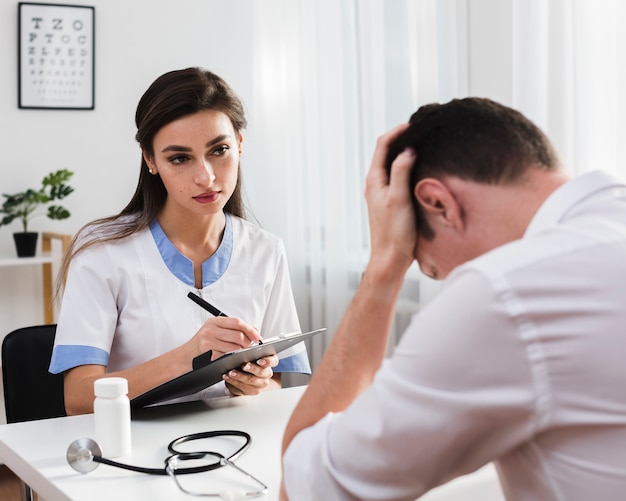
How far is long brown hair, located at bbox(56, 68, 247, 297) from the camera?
196 centimetres

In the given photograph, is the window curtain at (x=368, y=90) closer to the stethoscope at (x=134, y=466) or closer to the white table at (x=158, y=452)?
the white table at (x=158, y=452)

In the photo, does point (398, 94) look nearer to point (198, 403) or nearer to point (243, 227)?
point (243, 227)

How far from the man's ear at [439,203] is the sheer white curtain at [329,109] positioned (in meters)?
1.69

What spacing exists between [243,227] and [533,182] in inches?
52.8

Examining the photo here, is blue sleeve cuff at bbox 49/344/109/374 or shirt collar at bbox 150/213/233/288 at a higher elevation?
shirt collar at bbox 150/213/233/288

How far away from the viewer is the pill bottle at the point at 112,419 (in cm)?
140

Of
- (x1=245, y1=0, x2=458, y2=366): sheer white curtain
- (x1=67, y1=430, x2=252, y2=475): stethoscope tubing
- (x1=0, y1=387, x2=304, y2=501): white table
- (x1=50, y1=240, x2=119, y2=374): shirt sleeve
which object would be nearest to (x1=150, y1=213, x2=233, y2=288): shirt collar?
(x1=50, y1=240, x2=119, y2=374): shirt sleeve

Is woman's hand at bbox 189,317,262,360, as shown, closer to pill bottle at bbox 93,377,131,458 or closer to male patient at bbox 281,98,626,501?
pill bottle at bbox 93,377,131,458

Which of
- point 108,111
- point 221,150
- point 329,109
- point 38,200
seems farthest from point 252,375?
point 108,111

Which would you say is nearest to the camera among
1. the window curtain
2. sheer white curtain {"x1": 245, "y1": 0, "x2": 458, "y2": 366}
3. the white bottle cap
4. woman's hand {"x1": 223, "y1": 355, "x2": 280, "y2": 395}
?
the white bottle cap

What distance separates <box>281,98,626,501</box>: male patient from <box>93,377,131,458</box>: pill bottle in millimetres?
510

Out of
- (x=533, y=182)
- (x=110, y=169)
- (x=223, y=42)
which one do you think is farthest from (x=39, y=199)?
(x=533, y=182)

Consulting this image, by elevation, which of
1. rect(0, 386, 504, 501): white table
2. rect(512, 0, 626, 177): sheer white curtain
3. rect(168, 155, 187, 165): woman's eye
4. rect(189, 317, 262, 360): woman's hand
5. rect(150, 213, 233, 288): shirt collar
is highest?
rect(512, 0, 626, 177): sheer white curtain

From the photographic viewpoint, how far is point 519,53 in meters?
2.25
